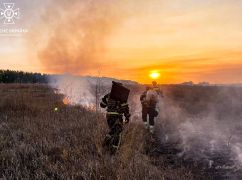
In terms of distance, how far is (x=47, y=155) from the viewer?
900cm

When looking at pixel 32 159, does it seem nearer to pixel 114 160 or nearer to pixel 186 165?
pixel 114 160

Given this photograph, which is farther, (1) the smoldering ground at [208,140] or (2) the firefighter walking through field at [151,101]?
(2) the firefighter walking through field at [151,101]

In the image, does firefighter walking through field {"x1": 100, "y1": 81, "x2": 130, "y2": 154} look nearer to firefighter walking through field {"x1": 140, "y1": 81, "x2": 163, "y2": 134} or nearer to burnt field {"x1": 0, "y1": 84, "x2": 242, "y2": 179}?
burnt field {"x1": 0, "y1": 84, "x2": 242, "y2": 179}

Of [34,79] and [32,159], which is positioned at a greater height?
[34,79]

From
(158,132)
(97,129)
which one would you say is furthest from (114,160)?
(158,132)

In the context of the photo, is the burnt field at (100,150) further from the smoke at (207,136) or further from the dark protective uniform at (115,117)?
the dark protective uniform at (115,117)

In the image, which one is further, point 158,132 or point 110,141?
point 158,132

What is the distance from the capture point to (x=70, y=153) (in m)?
9.00

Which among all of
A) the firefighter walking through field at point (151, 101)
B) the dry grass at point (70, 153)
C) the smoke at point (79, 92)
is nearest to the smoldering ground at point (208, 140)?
the firefighter walking through field at point (151, 101)

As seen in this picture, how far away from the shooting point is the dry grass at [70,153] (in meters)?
7.53

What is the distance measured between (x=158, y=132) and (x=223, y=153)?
417 centimetres

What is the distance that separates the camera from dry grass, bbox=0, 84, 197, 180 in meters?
7.53

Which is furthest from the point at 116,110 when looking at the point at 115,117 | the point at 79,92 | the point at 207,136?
the point at 79,92

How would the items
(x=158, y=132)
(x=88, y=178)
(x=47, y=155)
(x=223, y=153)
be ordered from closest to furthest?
(x=88, y=178)
(x=47, y=155)
(x=223, y=153)
(x=158, y=132)
